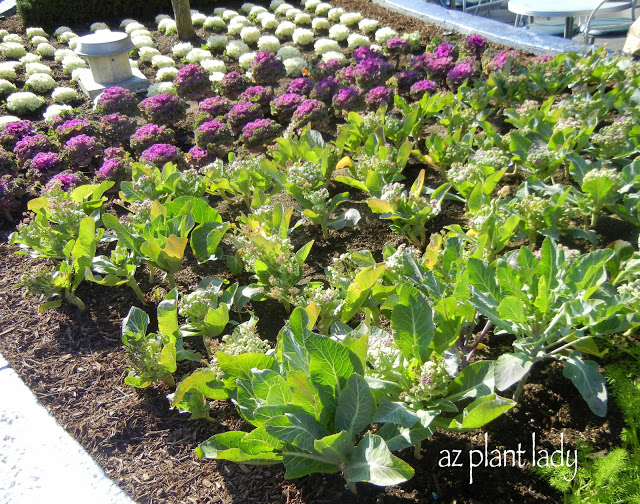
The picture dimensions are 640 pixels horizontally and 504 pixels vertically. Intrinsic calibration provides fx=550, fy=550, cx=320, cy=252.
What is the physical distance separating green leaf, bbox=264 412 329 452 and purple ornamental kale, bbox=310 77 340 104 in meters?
3.80

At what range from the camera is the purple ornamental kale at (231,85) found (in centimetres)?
553

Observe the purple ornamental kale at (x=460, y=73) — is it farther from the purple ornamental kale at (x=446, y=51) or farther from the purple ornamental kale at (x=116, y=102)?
the purple ornamental kale at (x=116, y=102)

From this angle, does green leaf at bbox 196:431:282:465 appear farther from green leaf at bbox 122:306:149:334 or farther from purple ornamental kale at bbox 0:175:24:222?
purple ornamental kale at bbox 0:175:24:222

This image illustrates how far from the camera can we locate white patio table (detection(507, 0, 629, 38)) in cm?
550

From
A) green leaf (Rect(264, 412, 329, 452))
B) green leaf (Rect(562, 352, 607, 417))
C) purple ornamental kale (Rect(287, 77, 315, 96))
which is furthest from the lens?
purple ornamental kale (Rect(287, 77, 315, 96))

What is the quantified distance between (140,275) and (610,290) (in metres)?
2.70

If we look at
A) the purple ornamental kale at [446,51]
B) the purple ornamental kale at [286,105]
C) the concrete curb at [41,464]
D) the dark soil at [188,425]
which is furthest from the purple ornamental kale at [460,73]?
the concrete curb at [41,464]

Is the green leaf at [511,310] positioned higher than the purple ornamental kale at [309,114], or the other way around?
the purple ornamental kale at [309,114]

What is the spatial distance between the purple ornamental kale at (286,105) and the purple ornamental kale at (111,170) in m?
1.44

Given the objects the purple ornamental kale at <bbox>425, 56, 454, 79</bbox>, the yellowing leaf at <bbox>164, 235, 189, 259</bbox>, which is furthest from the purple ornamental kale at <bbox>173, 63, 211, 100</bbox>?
the yellowing leaf at <bbox>164, 235, 189, 259</bbox>

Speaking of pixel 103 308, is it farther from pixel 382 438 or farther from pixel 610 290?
pixel 610 290

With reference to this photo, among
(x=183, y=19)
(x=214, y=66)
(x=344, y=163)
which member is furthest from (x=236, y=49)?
(x=344, y=163)

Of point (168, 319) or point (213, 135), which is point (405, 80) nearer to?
point (213, 135)

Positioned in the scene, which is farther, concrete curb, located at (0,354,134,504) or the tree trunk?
the tree trunk
